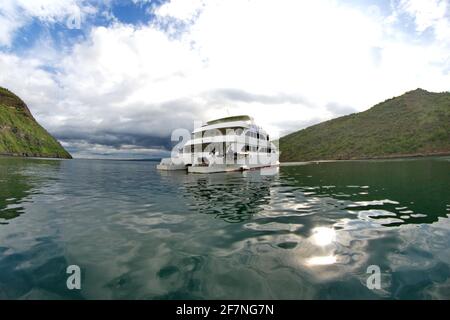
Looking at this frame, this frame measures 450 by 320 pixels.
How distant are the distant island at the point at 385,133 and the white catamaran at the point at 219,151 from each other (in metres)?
64.9

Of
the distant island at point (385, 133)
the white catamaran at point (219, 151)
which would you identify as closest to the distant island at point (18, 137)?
the white catamaran at point (219, 151)

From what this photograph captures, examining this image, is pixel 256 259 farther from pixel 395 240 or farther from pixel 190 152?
pixel 190 152

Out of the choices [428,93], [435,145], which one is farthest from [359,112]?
[435,145]

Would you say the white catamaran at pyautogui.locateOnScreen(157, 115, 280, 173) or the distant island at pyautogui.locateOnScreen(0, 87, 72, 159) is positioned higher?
the distant island at pyautogui.locateOnScreen(0, 87, 72, 159)

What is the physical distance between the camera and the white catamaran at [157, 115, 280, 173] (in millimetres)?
37156

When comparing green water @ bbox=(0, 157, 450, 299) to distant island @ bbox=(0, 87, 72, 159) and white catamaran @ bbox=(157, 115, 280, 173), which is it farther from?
distant island @ bbox=(0, 87, 72, 159)

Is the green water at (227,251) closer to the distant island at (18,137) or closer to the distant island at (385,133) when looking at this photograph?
the distant island at (385,133)

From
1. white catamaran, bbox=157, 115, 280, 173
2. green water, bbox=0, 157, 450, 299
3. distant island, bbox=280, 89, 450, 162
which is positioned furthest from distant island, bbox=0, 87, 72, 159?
green water, bbox=0, 157, 450, 299

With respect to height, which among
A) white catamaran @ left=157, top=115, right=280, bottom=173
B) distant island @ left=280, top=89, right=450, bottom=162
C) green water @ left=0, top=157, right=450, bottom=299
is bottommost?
green water @ left=0, top=157, right=450, bottom=299

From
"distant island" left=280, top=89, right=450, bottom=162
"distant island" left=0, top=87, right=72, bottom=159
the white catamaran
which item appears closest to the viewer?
the white catamaran

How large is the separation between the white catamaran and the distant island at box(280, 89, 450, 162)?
213 feet

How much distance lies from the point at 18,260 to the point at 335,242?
793cm

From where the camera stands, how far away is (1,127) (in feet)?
533

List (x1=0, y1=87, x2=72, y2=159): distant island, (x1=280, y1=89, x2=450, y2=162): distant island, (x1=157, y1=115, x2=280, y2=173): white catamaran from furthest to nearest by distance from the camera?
(x1=0, y1=87, x2=72, y2=159): distant island, (x1=280, y1=89, x2=450, y2=162): distant island, (x1=157, y1=115, x2=280, y2=173): white catamaran
